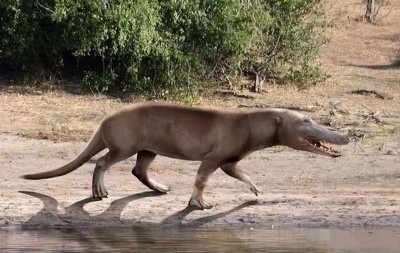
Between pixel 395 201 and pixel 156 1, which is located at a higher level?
pixel 156 1

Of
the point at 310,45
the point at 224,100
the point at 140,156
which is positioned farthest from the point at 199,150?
the point at 310,45

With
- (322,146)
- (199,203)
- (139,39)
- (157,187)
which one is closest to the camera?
(199,203)

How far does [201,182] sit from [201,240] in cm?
88

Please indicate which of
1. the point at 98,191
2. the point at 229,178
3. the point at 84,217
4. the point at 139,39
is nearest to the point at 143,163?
the point at 98,191

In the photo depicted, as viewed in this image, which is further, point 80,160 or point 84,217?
point 80,160

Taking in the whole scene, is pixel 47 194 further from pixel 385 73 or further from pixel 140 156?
pixel 385 73

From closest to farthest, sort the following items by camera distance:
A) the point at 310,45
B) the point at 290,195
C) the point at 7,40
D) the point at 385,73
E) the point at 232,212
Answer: the point at 232,212 < the point at 290,195 < the point at 7,40 < the point at 310,45 < the point at 385,73

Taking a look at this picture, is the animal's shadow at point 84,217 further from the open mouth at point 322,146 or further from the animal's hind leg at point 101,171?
the open mouth at point 322,146

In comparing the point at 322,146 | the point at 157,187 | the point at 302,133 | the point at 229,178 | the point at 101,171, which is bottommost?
the point at 229,178

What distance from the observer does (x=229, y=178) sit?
1304 cm

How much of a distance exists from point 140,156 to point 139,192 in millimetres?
448

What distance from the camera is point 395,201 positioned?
458 inches

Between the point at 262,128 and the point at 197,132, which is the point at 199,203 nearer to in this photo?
the point at 197,132

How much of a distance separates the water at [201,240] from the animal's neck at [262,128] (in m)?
0.96
